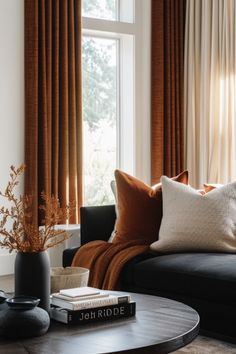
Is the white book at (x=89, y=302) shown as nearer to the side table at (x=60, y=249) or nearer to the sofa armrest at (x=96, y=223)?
the sofa armrest at (x=96, y=223)

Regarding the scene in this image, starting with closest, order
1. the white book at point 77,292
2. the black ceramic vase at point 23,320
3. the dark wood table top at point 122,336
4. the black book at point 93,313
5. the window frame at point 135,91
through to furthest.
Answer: the dark wood table top at point 122,336 < the black ceramic vase at point 23,320 < the black book at point 93,313 < the white book at point 77,292 < the window frame at point 135,91

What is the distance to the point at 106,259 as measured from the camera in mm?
3744

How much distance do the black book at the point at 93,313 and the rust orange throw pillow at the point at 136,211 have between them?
1.64 metres

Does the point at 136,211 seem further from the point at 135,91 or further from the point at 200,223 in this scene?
the point at 135,91

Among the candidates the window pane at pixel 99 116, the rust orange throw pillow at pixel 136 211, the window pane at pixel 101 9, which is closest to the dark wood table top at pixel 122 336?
the rust orange throw pillow at pixel 136 211

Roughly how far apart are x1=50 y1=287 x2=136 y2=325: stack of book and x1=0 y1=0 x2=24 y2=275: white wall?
3.10m

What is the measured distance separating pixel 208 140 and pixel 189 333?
413 cm

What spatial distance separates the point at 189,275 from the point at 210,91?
304 cm

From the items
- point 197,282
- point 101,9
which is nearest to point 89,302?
point 197,282

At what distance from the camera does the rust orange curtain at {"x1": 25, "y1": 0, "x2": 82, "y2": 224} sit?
212 inches

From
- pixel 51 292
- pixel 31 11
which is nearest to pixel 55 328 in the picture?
pixel 51 292

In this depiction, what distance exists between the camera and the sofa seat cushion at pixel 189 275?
3145 mm

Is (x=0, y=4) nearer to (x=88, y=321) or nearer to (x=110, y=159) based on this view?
(x=110, y=159)

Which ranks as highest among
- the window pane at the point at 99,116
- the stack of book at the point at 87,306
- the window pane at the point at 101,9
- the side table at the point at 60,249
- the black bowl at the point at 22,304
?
the window pane at the point at 101,9
